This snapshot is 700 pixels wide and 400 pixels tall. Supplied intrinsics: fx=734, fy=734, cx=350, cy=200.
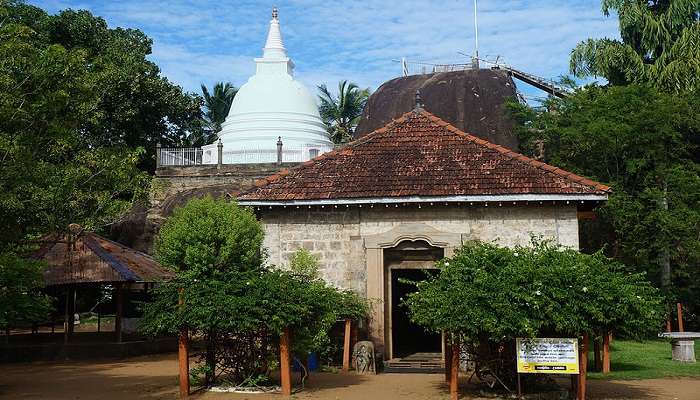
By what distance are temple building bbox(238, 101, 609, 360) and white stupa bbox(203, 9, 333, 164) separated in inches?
689

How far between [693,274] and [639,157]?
5005mm

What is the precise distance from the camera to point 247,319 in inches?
435

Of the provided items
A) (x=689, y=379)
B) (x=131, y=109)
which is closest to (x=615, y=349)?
(x=689, y=379)

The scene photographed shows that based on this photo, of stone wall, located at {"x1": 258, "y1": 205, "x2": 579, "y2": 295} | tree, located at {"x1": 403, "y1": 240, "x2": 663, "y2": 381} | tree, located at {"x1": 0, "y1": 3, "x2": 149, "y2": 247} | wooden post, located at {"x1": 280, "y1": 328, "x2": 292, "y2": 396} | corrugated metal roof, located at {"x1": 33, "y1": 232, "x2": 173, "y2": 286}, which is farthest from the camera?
corrugated metal roof, located at {"x1": 33, "y1": 232, "x2": 173, "y2": 286}

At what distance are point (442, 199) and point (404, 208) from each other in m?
0.95

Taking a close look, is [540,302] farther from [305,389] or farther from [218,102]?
[218,102]

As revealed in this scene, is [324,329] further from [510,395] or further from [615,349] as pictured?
[615,349]

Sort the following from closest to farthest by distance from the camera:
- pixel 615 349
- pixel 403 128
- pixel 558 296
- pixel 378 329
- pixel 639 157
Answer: pixel 558 296
pixel 378 329
pixel 403 128
pixel 615 349
pixel 639 157

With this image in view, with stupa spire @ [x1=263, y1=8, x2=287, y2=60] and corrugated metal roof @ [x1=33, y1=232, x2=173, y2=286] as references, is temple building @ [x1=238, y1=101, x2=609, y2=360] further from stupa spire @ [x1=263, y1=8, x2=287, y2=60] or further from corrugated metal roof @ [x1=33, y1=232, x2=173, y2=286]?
stupa spire @ [x1=263, y1=8, x2=287, y2=60]

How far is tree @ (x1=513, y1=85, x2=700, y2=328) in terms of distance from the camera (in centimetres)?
2262

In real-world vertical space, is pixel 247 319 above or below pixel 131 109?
below

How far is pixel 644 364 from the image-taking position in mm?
16422

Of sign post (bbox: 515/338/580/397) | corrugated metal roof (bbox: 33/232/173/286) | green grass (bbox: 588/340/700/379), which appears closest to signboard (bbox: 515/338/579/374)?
sign post (bbox: 515/338/580/397)

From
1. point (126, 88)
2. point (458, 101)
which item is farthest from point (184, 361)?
point (126, 88)
